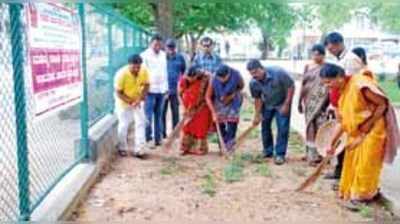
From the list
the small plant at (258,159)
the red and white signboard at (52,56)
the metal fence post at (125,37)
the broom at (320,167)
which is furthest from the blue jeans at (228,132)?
the metal fence post at (125,37)

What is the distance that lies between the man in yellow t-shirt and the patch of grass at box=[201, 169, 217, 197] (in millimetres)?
1262

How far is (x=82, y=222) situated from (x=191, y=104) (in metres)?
3.89

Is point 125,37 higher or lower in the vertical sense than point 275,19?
lower

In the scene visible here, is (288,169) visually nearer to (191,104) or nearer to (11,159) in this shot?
(191,104)

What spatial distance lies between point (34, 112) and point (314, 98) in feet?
14.0

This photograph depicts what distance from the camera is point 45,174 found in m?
6.46

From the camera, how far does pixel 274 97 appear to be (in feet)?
27.2

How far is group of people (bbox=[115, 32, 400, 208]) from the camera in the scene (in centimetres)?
596

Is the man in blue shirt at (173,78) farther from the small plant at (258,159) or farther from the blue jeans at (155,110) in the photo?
the small plant at (258,159)

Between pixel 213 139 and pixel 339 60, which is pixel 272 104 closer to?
pixel 339 60

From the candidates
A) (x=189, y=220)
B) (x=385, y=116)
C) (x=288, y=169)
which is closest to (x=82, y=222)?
(x=189, y=220)

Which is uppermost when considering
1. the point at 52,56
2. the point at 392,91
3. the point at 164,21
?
the point at 164,21

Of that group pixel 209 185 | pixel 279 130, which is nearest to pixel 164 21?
pixel 279 130

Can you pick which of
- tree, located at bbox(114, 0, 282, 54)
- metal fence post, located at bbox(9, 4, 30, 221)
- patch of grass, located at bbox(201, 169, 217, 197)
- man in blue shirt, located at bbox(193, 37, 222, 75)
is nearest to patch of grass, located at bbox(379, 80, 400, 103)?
tree, located at bbox(114, 0, 282, 54)
